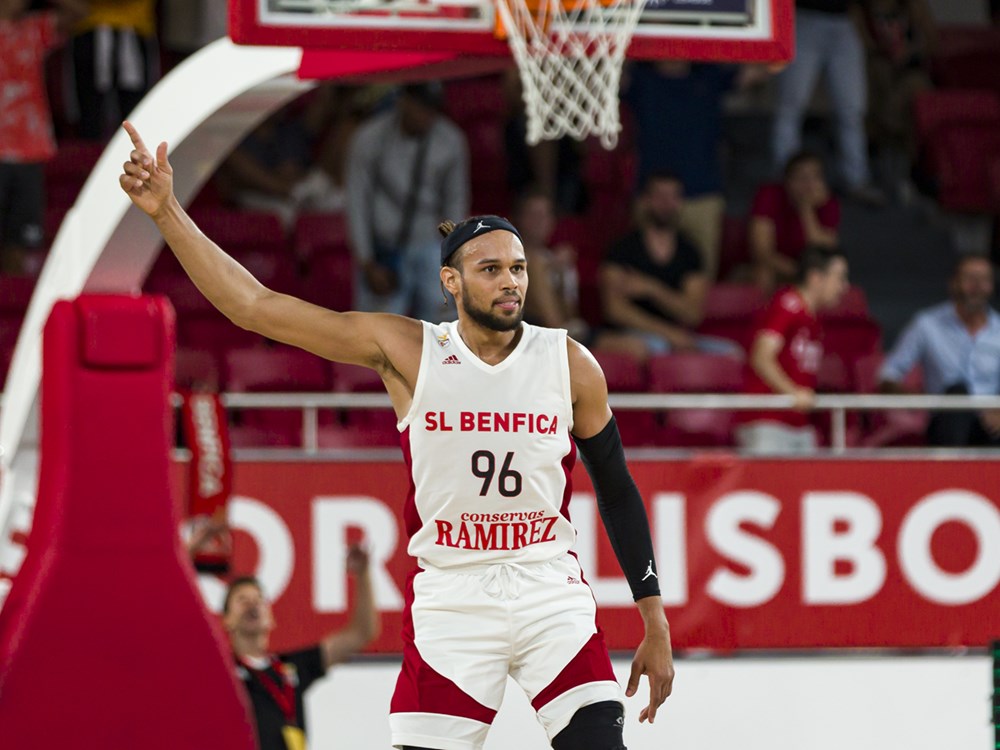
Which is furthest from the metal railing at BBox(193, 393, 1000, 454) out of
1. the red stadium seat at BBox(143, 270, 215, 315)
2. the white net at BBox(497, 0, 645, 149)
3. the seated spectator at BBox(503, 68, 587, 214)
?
the seated spectator at BBox(503, 68, 587, 214)

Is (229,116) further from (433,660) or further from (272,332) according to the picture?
(433,660)

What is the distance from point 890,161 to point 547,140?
3260 millimetres

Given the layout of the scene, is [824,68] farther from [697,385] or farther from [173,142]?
[173,142]

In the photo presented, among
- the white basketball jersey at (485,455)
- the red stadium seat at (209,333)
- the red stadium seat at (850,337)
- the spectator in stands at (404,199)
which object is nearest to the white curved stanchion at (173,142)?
the white basketball jersey at (485,455)

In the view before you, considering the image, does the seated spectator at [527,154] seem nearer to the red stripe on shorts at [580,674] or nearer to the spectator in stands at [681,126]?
the spectator in stands at [681,126]

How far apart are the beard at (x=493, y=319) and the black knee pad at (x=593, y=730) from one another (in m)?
1.01

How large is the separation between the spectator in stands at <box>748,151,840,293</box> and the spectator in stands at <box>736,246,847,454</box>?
2.01 meters

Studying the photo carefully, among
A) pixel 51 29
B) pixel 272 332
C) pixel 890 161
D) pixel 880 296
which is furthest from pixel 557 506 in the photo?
pixel 890 161

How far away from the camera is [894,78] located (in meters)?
14.2

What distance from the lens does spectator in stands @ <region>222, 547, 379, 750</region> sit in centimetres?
710

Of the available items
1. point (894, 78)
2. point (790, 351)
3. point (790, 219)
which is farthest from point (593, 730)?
point (894, 78)

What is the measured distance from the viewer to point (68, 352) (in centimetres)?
473

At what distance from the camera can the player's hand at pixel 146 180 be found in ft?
15.2

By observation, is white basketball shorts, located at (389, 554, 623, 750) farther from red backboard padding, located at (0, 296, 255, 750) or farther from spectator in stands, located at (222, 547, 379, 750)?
spectator in stands, located at (222, 547, 379, 750)
